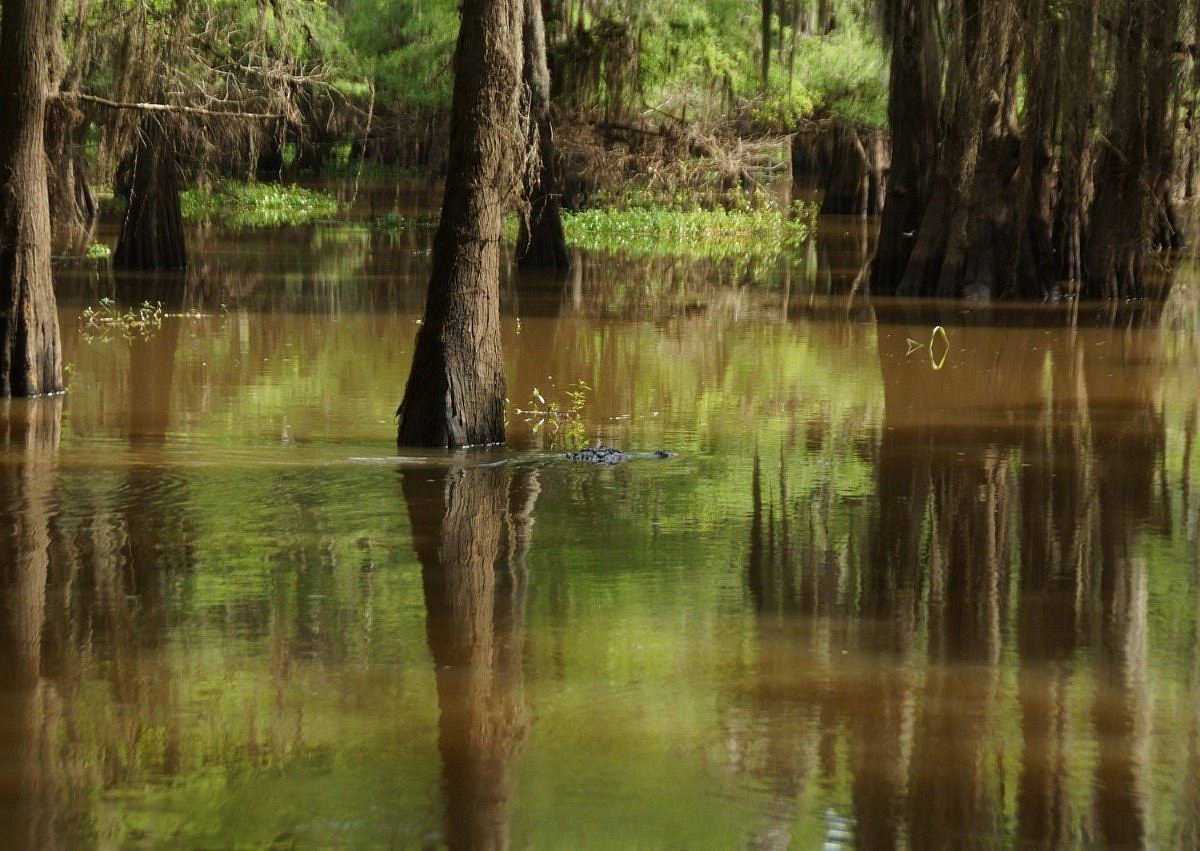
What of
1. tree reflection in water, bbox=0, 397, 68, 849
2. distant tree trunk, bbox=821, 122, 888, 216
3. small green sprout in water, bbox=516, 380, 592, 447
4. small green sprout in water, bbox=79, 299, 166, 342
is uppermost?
distant tree trunk, bbox=821, 122, 888, 216

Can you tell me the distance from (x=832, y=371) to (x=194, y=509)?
917cm

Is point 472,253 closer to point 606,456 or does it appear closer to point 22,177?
point 606,456

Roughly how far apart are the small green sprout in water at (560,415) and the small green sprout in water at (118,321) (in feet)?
21.1

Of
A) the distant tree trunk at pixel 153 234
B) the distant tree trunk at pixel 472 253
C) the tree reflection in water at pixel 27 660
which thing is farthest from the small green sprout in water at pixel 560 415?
the distant tree trunk at pixel 153 234

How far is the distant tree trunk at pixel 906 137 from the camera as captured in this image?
26.3 meters

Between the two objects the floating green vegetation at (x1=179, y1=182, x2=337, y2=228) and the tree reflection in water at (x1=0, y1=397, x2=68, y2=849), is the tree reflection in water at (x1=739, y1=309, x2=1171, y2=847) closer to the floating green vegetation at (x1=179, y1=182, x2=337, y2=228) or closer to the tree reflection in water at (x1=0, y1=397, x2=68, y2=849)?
the tree reflection in water at (x1=0, y1=397, x2=68, y2=849)

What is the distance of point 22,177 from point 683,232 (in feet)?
87.3

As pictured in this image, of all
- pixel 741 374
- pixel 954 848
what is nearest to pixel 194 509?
pixel 954 848

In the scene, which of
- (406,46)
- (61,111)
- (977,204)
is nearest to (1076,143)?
(977,204)

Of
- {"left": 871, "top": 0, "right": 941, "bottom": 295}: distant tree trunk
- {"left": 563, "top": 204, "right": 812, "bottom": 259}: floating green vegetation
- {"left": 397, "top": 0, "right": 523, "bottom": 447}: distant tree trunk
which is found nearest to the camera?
{"left": 397, "top": 0, "right": 523, "bottom": 447}: distant tree trunk

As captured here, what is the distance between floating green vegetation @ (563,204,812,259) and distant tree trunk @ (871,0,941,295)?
8032 millimetres

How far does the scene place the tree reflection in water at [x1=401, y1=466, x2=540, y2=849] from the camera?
638cm

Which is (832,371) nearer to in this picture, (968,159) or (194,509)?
(968,159)

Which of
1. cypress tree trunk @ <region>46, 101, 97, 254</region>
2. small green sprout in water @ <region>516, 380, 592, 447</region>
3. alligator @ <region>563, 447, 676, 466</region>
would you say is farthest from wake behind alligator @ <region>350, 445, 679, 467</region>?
cypress tree trunk @ <region>46, 101, 97, 254</region>
